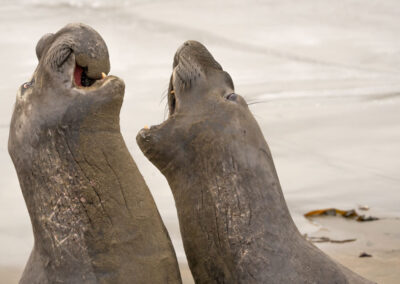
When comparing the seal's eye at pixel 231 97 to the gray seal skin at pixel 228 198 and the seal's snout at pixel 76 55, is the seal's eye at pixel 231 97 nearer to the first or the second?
the gray seal skin at pixel 228 198

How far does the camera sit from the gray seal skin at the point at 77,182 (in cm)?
416

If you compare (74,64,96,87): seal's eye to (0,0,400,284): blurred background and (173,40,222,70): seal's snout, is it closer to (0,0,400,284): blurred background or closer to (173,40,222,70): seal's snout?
(173,40,222,70): seal's snout

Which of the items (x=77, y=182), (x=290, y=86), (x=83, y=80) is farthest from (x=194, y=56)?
A: (x=290, y=86)

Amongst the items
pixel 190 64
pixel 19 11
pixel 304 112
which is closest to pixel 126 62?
pixel 304 112

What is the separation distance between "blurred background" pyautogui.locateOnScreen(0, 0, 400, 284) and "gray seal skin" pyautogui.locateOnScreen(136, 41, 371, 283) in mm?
1547

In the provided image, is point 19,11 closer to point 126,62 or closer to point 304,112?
point 126,62

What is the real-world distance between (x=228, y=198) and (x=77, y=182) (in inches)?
28.8

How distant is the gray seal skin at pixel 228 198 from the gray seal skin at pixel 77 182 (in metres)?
0.24

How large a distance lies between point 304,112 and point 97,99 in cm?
585

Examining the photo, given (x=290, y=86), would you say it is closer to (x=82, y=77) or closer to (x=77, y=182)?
(x=82, y=77)

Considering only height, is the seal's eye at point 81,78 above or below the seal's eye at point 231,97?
above

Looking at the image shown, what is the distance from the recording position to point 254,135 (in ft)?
14.7

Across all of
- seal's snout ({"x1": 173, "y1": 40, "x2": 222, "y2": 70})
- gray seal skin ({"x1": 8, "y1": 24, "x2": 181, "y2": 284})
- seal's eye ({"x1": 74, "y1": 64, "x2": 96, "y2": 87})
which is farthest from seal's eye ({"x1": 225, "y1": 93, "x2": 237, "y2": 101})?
seal's eye ({"x1": 74, "y1": 64, "x2": 96, "y2": 87})

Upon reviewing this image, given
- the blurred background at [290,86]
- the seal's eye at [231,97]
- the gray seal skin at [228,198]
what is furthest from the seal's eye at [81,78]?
the blurred background at [290,86]
